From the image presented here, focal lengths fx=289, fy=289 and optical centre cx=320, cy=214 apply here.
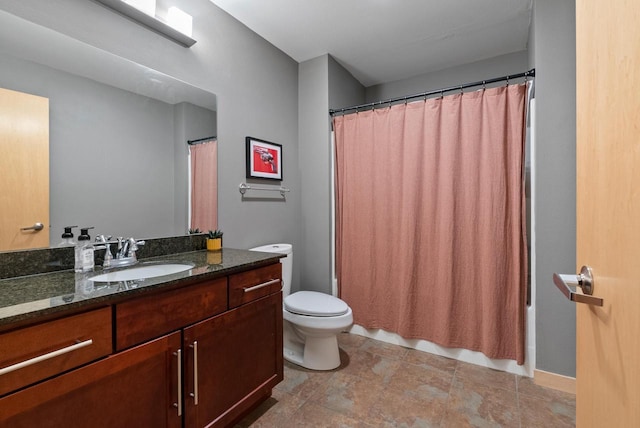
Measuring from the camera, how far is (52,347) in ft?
2.56

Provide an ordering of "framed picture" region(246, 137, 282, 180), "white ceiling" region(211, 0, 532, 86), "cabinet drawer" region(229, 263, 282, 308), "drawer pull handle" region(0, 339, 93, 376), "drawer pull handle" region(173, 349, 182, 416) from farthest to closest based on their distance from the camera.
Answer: "framed picture" region(246, 137, 282, 180) → "white ceiling" region(211, 0, 532, 86) → "cabinet drawer" region(229, 263, 282, 308) → "drawer pull handle" region(173, 349, 182, 416) → "drawer pull handle" region(0, 339, 93, 376)

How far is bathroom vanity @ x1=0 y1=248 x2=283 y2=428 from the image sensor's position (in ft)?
2.47

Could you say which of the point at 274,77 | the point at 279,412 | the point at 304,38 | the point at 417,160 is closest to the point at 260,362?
the point at 279,412

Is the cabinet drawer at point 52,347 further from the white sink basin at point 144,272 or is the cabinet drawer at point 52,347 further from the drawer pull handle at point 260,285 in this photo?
the drawer pull handle at point 260,285

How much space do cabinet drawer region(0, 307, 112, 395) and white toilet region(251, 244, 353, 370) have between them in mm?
1153

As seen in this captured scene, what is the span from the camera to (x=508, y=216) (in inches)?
76.0

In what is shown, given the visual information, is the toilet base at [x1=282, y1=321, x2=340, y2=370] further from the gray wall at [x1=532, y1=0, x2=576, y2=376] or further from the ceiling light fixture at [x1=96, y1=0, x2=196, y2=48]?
the ceiling light fixture at [x1=96, y1=0, x2=196, y2=48]

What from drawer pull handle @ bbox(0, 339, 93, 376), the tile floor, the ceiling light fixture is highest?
the ceiling light fixture

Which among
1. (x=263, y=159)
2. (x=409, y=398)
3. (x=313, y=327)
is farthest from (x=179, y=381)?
(x=263, y=159)

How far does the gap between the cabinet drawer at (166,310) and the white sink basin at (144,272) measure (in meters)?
0.16

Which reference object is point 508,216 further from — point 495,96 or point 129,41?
point 129,41

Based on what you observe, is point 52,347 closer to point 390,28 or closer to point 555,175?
point 555,175

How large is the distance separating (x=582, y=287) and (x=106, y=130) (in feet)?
6.10

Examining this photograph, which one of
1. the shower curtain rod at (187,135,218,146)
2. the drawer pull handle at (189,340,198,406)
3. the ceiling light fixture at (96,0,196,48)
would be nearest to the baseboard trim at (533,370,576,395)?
the drawer pull handle at (189,340,198,406)
